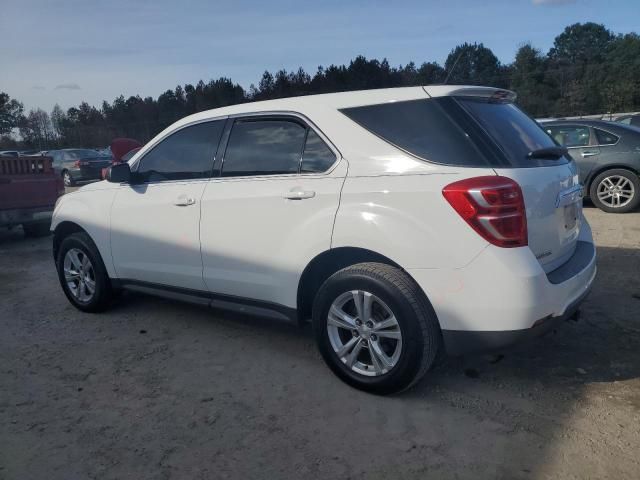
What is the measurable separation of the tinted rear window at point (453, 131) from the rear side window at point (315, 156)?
25cm

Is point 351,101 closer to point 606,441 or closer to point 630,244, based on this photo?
point 606,441

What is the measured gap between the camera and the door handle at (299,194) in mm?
3383

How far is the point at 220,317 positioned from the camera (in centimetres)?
481

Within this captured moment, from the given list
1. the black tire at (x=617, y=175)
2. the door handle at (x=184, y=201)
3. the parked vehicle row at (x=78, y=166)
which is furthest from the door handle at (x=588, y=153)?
the parked vehicle row at (x=78, y=166)

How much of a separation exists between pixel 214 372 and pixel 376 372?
3.84ft

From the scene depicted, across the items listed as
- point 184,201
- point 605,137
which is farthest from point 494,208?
point 605,137

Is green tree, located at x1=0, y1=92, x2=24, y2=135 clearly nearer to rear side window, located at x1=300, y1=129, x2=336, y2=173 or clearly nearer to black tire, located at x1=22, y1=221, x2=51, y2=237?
black tire, located at x1=22, y1=221, x2=51, y2=237

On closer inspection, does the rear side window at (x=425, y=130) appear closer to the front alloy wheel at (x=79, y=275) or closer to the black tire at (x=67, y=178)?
the front alloy wheel at (x=79, y=275)

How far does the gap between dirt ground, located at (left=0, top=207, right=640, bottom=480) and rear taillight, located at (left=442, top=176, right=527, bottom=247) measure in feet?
2.45

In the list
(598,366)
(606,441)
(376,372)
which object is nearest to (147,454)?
(376,372)

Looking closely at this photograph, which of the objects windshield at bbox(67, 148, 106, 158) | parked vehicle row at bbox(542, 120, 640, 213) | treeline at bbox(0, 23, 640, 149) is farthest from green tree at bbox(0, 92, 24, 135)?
parked vehicle row at bbox(542, 120, 640, 213)

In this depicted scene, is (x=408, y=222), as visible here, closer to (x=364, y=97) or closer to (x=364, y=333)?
(x=364, y=333)

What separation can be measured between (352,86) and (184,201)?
105ft

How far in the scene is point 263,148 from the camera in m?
3.77
